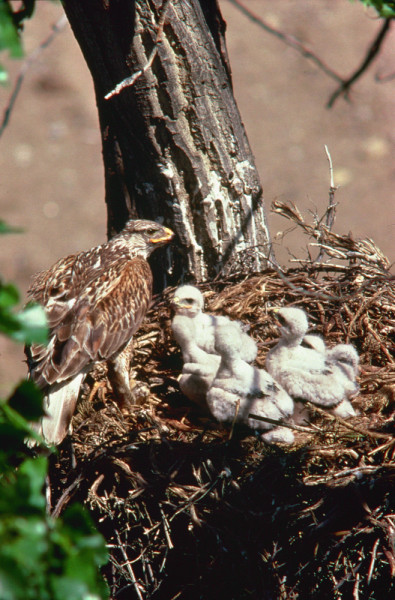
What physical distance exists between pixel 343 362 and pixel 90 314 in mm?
Result: 1400

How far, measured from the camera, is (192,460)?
2.71 meters

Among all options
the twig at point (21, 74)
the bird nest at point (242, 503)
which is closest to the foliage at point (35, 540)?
the twig at point (21, 74)

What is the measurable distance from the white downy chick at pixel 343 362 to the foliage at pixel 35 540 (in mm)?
2150

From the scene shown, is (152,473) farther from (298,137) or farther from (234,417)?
(298,137)

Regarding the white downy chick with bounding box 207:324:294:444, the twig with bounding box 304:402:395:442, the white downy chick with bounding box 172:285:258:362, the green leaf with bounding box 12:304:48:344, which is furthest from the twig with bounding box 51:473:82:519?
the green leaf with bounding box 12:304:48:344

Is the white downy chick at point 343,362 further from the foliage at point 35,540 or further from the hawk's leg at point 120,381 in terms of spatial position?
the foliage at point 35,540

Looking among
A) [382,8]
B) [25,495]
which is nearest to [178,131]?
[382,8]

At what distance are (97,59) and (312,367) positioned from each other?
200 cm

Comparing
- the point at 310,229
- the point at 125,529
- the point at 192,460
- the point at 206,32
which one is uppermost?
the point at 206,32

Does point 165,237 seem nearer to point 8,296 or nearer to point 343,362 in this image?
point 343,362

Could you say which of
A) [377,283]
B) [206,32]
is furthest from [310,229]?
[206,32]

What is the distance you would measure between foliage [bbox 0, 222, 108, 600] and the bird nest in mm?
1421

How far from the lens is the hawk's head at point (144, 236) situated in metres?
3.64

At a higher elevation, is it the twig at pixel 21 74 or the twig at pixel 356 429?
the twig at pixel 21 74
